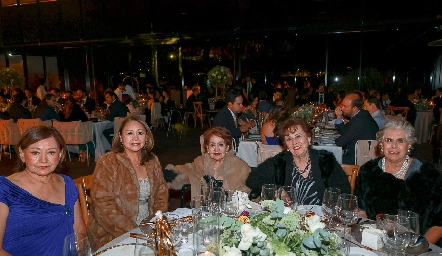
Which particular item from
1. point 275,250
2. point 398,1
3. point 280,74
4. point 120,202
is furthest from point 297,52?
point 275,250

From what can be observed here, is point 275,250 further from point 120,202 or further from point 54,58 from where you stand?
point 54,58

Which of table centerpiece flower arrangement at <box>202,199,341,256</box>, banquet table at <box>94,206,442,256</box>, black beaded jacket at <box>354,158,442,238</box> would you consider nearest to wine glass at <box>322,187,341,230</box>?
banquet table at <box>94,206,442,256</box>

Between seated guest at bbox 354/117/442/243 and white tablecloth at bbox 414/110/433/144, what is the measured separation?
7.66 m

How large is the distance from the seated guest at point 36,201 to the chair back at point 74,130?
5056 mm

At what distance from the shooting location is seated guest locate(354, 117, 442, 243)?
249cm

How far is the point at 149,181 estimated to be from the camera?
2.85 m

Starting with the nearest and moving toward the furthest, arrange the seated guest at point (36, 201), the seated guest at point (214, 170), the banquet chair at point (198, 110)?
the seated guest at point (36, 201) < the seated guest at point (214, 170) < the banquet chair at point (198, 110)

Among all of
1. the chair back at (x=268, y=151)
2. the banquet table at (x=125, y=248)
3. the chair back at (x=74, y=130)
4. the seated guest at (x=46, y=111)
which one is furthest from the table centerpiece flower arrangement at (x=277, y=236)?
the seated guest at (x=46, y=111)

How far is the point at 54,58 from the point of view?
16.8 metres

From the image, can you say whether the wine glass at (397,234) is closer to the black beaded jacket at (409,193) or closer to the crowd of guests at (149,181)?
the crowd of guests at (149,181)

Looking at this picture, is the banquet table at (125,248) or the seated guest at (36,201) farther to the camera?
the seated guest at (36,201)

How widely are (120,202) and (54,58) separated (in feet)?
53.2

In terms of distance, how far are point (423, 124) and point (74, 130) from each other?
8539mm

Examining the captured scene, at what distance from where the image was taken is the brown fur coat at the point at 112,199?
102 inches
